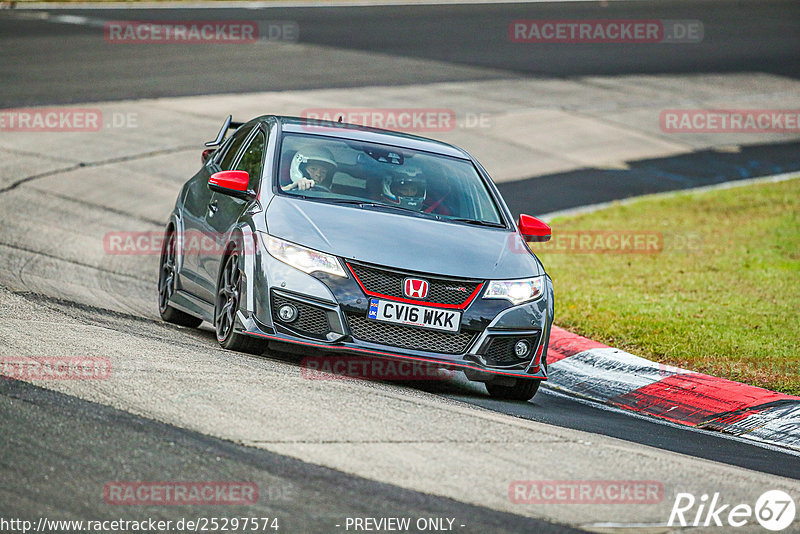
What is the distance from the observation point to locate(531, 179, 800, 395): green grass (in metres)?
9.64

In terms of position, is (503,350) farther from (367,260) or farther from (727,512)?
(727,512)

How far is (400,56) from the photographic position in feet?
91.1

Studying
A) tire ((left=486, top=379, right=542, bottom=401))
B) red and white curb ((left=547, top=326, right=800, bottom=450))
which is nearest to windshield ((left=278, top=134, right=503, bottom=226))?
tire ((left=486, top=379, right=542, bottom=401))

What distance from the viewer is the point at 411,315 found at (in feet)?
24.1

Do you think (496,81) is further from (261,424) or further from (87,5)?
(261,424)

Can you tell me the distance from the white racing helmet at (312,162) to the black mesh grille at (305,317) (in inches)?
50.3

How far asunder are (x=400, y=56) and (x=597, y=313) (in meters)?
17.8

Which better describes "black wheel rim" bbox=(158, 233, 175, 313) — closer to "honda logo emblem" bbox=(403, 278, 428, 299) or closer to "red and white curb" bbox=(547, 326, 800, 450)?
"honda logo emblem" bbox=(403, 278, 428, 299)

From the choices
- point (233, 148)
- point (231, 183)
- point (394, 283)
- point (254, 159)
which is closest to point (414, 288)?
point (394, 283)

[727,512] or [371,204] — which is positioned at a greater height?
[371,204]

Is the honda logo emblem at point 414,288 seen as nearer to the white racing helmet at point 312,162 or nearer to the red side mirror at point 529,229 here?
the white racing helmet at point 312,162

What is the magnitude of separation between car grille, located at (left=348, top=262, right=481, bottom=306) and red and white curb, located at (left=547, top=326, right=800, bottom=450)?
1902mm

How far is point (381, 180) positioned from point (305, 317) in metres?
1.56

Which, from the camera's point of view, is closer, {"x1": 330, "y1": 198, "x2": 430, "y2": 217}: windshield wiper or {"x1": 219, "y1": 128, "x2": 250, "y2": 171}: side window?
{"x1": 330, "y1": 198, "x2": 430, "y2": 217}: windshield wiper
